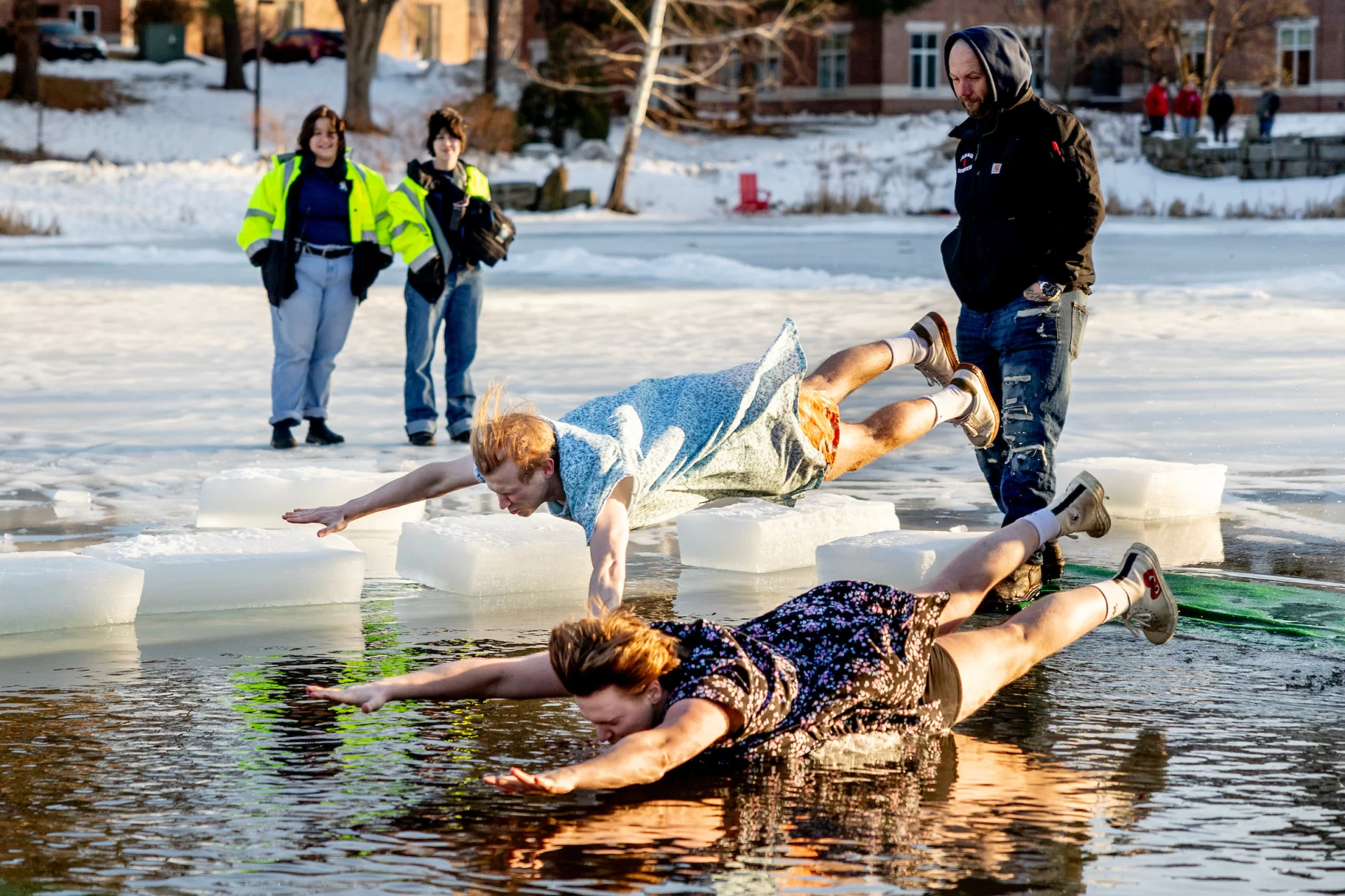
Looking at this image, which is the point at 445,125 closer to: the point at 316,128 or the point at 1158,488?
the point at 316,128

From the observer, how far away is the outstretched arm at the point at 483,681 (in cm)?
404

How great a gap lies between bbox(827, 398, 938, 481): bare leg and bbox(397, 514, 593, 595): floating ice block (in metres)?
0.97

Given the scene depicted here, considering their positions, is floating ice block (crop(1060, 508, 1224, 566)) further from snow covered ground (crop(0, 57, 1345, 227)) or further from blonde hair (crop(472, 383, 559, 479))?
snow covered ground (crop(0, 57, 1345, 227))

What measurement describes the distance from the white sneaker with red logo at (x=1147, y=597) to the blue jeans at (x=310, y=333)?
540 centimetres

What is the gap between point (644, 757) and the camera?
3.54 metres

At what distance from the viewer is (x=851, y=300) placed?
56.6ft

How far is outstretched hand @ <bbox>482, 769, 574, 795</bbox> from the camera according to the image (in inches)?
131

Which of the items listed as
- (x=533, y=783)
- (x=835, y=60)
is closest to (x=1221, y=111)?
(x=835, y=60)

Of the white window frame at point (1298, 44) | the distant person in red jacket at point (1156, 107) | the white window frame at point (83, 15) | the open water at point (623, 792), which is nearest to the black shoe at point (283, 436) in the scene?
the open water at point (623, 792)

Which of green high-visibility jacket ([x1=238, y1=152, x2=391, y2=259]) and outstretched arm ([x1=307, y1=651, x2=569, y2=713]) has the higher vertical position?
green high-visibility jacket ([x1=238, y1=152, x2=391, y2=259])

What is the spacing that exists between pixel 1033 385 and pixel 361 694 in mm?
2800

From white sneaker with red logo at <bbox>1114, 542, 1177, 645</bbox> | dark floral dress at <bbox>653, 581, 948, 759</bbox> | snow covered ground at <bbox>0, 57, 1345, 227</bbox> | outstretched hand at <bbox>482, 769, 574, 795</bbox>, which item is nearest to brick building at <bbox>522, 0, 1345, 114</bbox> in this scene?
snow covered ground at <bbox>0, 57, 1345, 227</bbox>

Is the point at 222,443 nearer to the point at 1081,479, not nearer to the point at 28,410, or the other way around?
the point at 28,410

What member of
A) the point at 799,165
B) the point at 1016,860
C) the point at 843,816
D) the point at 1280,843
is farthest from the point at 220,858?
the point at 799,165
